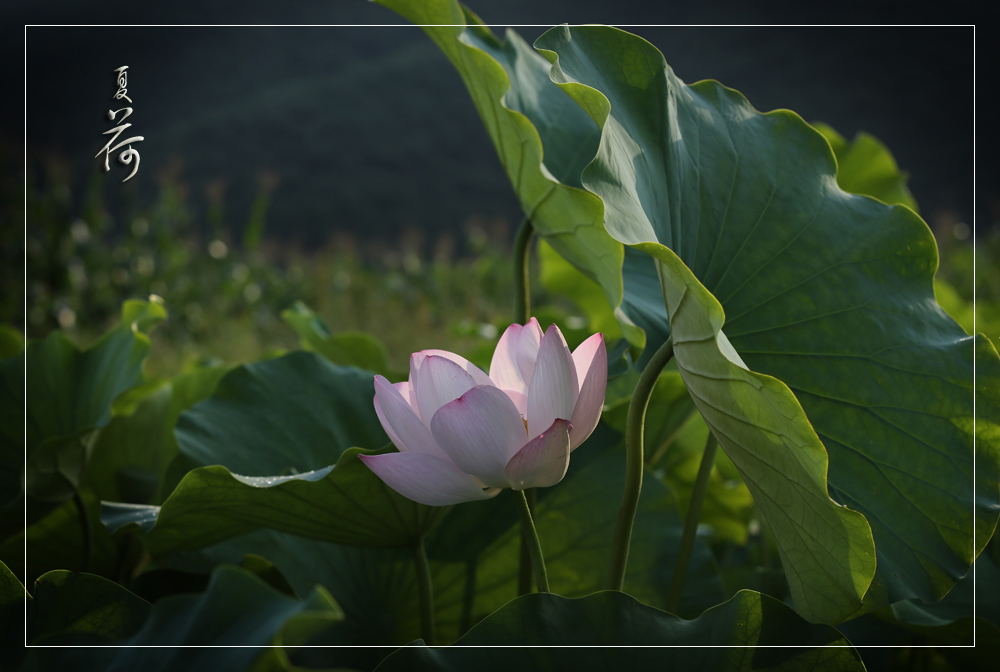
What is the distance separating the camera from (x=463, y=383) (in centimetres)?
40

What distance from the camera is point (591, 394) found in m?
0.40

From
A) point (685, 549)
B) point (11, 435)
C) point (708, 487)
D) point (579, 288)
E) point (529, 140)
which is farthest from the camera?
point (579, 288)

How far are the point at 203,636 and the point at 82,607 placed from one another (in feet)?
0.43

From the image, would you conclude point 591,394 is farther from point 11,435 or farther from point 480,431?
point 11,435

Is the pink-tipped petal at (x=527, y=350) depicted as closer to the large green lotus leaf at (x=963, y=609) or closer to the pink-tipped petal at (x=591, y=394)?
the pink-tipped petal at (x=591, y=394)

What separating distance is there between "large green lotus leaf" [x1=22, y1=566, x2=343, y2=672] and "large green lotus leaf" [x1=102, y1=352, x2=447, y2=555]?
0.25ft

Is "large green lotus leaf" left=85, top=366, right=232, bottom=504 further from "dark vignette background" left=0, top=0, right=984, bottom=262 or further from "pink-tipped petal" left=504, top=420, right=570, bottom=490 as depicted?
"pink-tipped petal" left=504, top=420, right=570, bottom=490

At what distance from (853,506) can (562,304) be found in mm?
4001

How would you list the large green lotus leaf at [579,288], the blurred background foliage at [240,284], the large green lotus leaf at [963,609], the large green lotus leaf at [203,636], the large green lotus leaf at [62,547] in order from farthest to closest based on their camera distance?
the blurred background foliage at [240,284]
the large green lotus leaf at [579,288]
the large green lotus leaf at [62,547]
the large green lotus leaf at [963,609]
the large green lotus leaf at [203,636]

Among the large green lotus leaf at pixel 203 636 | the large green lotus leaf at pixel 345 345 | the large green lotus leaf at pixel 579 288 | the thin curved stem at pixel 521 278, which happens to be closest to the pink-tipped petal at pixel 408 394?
the large green lotus leaf at pixel 203 636

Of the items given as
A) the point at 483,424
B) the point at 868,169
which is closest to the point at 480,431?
the point at 483,424

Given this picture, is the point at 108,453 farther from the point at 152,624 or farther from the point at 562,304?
the point at 562,304

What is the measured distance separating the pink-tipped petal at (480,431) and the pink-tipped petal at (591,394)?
4 centimetres

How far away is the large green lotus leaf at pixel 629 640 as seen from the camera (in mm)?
423
